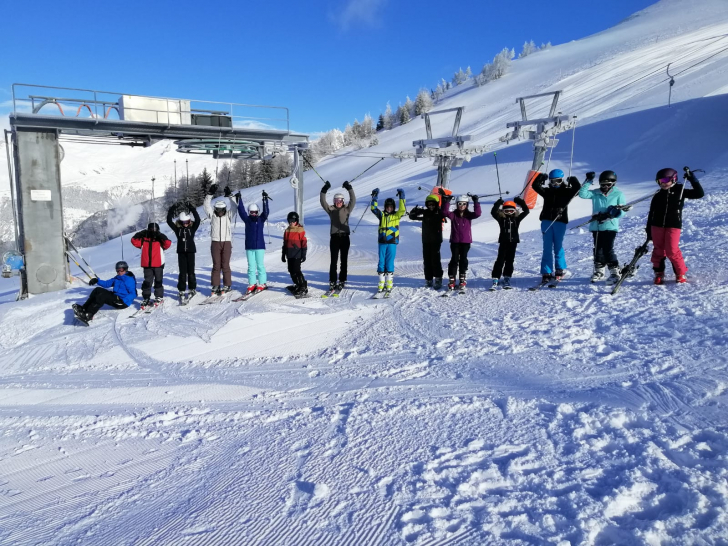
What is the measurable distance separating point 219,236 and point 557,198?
20.1ft

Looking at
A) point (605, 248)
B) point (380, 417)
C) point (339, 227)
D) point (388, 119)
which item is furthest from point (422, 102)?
point (380, 417)

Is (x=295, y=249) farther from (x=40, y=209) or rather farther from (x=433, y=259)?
(x=40, y=209)

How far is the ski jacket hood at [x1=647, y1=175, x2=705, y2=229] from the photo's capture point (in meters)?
6.89

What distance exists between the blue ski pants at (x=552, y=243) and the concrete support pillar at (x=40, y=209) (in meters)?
10.6

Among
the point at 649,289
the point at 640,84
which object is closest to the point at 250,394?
the point at 649,289

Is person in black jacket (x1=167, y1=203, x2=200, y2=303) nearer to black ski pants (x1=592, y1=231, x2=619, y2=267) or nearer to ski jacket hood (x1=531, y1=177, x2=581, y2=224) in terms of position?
ski jacket hood (x1=531, y1=177, x2=581, y2=224)

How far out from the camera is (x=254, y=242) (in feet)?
29.8

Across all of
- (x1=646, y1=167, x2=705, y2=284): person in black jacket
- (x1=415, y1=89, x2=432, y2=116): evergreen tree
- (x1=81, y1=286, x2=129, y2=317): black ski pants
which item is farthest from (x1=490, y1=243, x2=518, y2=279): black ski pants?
(x1=415, y1=89, x2=432, y2=116): evergreen tree

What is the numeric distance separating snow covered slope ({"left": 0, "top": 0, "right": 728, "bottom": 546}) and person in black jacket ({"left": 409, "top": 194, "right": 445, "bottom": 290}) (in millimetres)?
575

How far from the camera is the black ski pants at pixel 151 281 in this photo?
8.50 m

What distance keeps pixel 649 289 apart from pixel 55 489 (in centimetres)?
746

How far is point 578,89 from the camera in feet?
155

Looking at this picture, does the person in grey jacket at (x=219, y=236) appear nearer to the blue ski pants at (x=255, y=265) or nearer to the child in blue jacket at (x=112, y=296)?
the blue ski pants at (x=255, y=265)

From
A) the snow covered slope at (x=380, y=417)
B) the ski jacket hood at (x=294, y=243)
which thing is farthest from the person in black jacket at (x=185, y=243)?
the ski jacket hood at (x=294, y=243)
